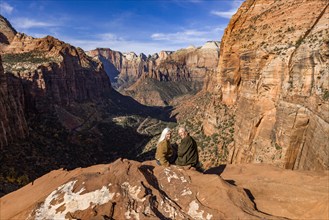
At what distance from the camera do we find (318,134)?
1070 inches

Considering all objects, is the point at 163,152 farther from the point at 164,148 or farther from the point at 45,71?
the point at 45,71

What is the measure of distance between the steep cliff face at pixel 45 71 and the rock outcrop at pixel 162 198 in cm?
8002

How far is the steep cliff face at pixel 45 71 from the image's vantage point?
90.8m

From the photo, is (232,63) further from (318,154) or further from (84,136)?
(84,136)

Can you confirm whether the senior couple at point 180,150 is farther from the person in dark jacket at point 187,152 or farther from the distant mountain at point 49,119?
the distant mountain at point 49,119

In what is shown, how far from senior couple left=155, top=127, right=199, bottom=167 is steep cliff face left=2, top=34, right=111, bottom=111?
261 ft

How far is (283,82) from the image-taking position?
122ft

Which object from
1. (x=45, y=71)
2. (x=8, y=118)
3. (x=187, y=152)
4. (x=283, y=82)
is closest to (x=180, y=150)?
(x=187, y=152)

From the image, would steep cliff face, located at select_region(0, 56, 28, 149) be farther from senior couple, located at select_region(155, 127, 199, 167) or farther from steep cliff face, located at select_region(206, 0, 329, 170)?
senior couple, located at select_region(155, 127, 199, 167)

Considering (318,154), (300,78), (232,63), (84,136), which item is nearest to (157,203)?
(318,154)

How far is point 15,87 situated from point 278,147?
67963 millimetres

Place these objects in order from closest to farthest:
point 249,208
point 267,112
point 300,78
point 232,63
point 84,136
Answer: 1. point 249,208
2. point 300,78
3. point 267,112
4. point 232,63
5. point 84,136

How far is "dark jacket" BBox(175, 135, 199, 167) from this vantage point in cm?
1709

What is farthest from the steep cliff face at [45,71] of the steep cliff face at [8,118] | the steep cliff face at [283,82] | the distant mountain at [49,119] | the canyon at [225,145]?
the steep cliff face at [283,82]
